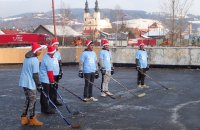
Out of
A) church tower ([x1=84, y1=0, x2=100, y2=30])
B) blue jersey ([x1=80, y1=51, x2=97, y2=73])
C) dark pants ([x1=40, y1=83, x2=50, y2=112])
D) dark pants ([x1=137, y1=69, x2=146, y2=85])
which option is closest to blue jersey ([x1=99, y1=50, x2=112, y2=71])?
blue jersey ([x1=80, y1=51, x2=97, y2=73])

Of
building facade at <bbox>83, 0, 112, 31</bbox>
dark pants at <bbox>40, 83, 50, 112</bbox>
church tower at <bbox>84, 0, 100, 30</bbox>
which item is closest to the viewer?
dark pants at <bbox>40, 83, 50, 112</bbox>

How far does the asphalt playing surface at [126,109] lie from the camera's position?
9.77 m

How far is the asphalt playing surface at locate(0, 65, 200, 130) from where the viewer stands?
9.77 meters

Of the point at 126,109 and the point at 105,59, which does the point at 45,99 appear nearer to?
the point at 126,109

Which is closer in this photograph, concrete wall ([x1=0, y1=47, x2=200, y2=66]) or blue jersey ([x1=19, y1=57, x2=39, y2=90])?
blue jersey ([x1=19, y1=57, x2=39, y2=90])

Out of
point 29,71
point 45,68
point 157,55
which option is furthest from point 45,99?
point 157,55

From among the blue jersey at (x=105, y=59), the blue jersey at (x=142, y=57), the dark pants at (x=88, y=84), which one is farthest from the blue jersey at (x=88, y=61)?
the blue jersey at (x=142, y=57)

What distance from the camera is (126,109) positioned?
11828 mm

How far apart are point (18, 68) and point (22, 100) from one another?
1323 cm

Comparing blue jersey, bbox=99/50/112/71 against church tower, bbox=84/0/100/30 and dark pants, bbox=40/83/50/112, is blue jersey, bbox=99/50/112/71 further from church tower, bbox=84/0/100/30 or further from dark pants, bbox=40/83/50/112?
church tower, bbox=84/0/100/30

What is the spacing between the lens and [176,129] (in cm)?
924

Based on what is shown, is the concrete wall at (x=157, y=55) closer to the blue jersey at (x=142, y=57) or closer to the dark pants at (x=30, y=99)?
the blue jersey at (x=142, y=57)

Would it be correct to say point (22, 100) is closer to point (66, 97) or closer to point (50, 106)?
point (66, 97)

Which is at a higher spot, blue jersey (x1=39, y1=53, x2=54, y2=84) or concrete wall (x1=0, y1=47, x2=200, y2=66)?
blue jersey (x1=39, y1=53, x2=54, y2=84)
